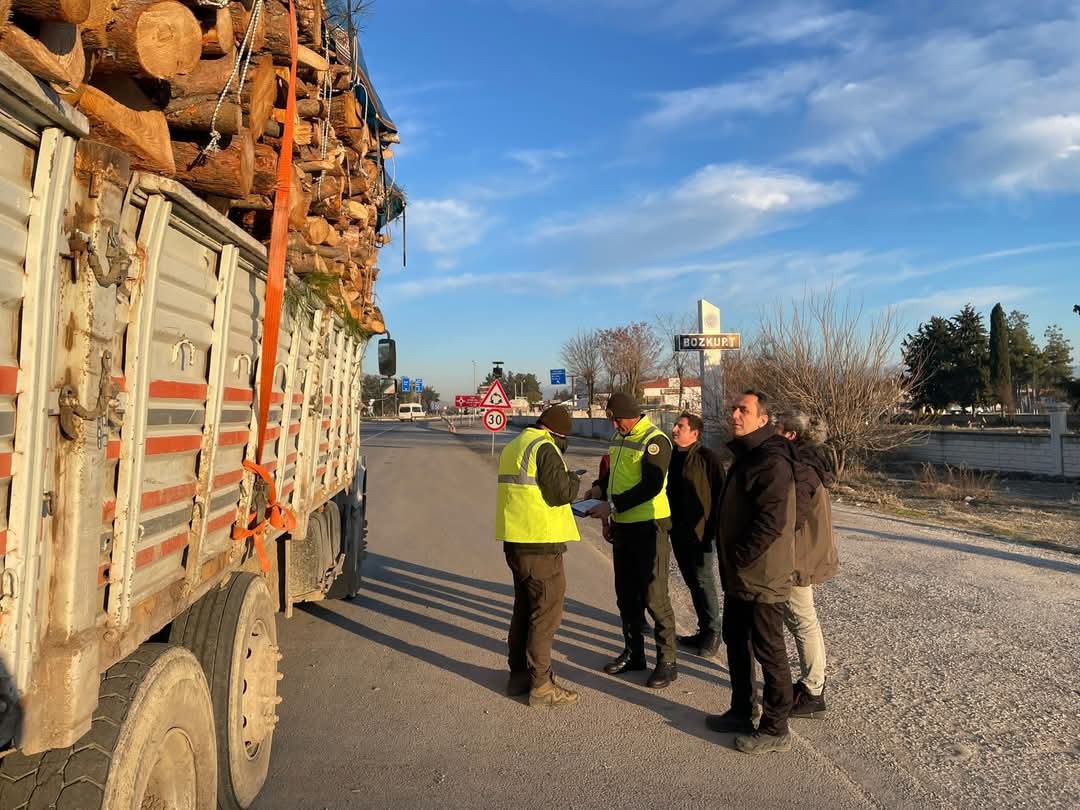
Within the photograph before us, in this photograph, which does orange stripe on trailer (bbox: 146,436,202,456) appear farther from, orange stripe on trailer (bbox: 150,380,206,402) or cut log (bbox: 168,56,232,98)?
cut log (bbox: 168,56,232,98)

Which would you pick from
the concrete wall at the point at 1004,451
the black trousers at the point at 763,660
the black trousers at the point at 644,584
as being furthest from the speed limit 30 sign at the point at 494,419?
the black trousers at the point at 763,660

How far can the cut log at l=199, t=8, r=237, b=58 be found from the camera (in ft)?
10.2

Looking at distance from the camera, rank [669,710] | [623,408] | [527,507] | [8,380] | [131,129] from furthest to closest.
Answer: [623,408]
[527,507]
[669,710]
[131,129]
[8,380]

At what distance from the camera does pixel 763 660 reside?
4078mm

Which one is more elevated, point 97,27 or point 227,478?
point 97,27

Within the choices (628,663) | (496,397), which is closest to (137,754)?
(628,663)

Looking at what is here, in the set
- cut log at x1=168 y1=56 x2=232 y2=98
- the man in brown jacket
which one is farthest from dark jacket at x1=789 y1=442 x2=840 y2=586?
cut log at x1=168 y1=56 x2=232 y2=98

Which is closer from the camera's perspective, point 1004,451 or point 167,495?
point 167,495

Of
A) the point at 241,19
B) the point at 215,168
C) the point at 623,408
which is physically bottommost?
the point at 623,408

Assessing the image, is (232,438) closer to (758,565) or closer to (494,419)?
(758,565)

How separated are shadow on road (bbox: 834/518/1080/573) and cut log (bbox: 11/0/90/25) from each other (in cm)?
911

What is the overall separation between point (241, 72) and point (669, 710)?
12.8ft

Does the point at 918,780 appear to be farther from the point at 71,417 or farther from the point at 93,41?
the point at 93,41

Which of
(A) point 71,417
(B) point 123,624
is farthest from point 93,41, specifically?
(B) point 123,624
